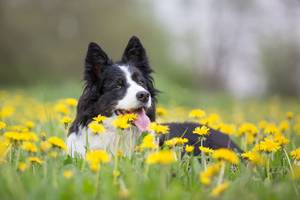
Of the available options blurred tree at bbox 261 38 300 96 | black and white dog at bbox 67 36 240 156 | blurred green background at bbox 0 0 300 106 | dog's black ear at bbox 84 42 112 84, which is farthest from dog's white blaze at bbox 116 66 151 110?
blurred tree at bbox 261 38 300 96

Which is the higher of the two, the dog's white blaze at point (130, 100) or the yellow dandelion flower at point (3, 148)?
the dog's white blaze at point (130, 100)

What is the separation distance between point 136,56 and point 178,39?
28.6 metres

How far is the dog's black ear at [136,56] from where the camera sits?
16.4 feet

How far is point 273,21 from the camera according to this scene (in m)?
25.9

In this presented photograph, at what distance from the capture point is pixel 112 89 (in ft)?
15.5

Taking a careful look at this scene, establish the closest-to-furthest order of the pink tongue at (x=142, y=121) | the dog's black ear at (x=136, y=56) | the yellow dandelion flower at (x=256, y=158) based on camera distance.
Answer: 1. the yellow dandelion flower at (x=256, y=158)
2. the pink tongue at (x=142, y=121)
3. the dog's black ear at (x=136, y=56)

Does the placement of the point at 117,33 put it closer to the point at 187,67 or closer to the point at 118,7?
the point at 118,7

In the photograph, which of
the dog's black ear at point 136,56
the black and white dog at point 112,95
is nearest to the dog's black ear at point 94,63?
the black and white dog at point 112,95

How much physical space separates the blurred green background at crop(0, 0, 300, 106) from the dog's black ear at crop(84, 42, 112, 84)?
2080cm

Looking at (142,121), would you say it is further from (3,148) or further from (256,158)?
(3,148)

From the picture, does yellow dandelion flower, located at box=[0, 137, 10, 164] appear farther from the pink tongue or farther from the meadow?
the pink tongue

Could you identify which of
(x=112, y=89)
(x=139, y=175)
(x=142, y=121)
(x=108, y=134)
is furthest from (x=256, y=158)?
(x=112, y=89)

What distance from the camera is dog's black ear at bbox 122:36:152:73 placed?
16.4 feet

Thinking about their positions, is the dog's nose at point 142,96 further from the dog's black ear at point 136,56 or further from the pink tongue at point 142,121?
the dog's black ear at point 136,56
